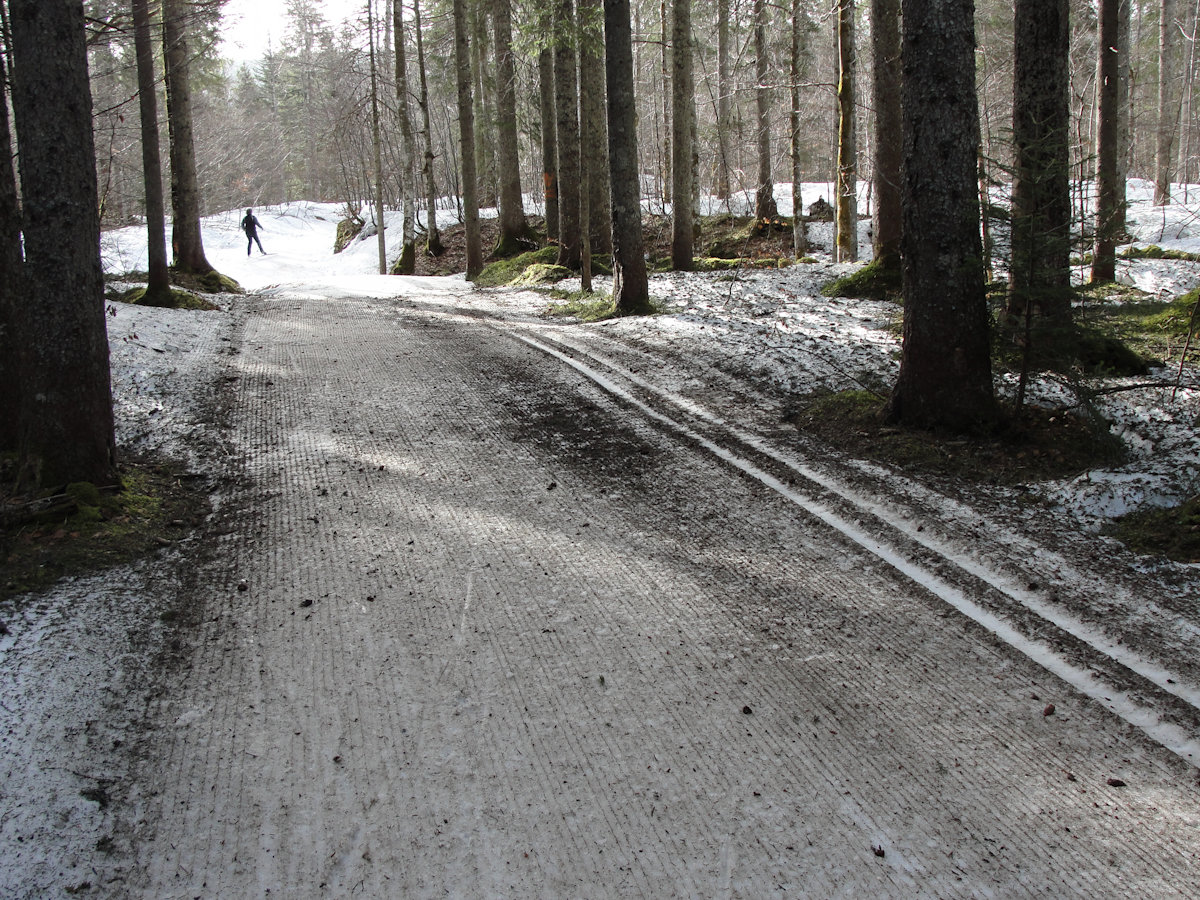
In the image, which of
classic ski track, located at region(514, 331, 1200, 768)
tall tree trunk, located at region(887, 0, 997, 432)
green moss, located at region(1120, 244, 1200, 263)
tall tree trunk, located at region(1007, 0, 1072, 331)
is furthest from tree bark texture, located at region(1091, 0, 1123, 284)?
classic ski track, located at region(514, 331, 1200, 768)

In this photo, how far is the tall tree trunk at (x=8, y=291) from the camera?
→ 5383mm

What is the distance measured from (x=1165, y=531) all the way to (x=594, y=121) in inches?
536

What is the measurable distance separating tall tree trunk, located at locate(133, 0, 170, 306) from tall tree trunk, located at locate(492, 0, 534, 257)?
846cm

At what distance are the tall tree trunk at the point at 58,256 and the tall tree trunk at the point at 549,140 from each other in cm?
1488

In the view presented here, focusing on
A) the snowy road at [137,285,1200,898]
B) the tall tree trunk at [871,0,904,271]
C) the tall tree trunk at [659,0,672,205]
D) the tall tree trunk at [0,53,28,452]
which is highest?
the tall tree trunk at [659,0,672,205]

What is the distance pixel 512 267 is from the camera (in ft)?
58.5

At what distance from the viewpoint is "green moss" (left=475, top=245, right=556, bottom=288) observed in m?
17.0

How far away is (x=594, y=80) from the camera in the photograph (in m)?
14.7

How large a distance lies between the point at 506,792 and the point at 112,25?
6.26 m

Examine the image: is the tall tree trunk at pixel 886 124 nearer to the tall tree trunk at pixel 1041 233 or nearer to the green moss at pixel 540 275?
the tall tree trunk at pixel 1041 233

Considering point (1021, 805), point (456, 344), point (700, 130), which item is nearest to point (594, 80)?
point (456, 344)

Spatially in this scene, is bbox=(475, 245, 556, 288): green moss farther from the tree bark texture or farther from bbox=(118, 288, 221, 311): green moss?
the tree bark texture

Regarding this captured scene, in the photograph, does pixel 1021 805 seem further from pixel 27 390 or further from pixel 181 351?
pixel 181 351

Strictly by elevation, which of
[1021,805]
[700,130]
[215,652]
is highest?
[700,130]
